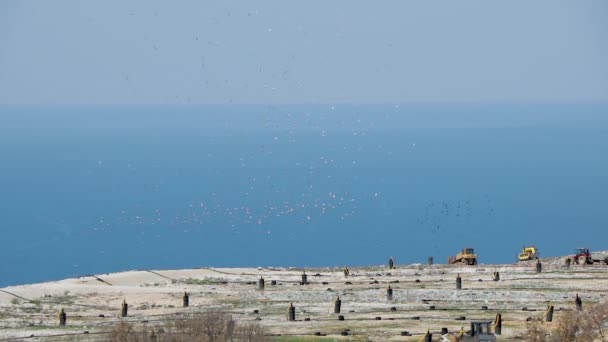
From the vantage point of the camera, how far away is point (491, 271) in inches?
3861

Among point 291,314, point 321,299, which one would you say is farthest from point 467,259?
point 291,314

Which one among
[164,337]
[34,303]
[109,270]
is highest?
[109,270]

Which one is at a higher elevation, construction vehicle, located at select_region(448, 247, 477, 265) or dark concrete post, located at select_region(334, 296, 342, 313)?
construction vehicle, located at select_region(448, 247, 477, 265)

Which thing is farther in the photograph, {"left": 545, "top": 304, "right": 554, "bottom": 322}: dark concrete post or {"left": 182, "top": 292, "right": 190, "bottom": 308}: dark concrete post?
{"left": 182, "top": 292, "right": 190, "bottom": 308}: dark concrete post

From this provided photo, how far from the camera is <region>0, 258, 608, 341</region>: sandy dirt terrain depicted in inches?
2849

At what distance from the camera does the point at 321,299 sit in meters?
84.2

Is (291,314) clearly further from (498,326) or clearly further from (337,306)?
(498,326)

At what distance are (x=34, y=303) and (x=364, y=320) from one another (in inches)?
762

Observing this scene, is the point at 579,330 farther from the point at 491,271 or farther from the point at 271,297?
the point at 491,271

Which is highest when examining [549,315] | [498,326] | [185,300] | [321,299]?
[321,299]

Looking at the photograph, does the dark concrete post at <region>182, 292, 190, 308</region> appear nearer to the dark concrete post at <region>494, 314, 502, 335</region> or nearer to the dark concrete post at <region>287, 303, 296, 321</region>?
the dark concrete post at <region>287, 303, 296, 321</region>

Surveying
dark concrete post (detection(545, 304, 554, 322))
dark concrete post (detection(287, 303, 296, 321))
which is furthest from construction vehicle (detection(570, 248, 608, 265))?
dark concrete post (detection(287, 303, 296, 321))

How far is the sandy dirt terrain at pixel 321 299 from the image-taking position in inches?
2849

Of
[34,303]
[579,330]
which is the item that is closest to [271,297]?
[34,303]
